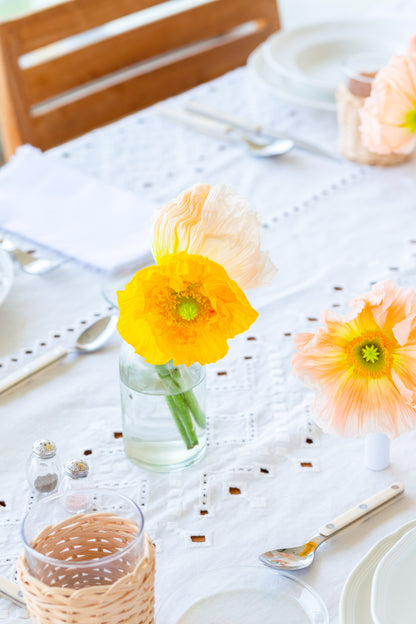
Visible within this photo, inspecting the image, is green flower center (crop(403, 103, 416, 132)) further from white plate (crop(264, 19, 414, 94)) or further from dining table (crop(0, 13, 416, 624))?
white plate (crop(264, 19, 414, 94))

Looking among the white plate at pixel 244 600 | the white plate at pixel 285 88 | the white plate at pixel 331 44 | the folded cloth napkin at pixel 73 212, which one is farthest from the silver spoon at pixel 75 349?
the white plate at pixel 331 44

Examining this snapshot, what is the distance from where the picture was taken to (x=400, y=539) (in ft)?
2.08

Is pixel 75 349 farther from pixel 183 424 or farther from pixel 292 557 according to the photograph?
pixel 292 557

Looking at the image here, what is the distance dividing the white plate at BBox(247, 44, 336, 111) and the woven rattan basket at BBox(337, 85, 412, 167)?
88mm

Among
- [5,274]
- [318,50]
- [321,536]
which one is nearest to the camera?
[321,536]

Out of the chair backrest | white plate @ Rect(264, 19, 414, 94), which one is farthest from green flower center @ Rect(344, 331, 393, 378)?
the chair backrest

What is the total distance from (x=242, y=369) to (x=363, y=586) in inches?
12.4

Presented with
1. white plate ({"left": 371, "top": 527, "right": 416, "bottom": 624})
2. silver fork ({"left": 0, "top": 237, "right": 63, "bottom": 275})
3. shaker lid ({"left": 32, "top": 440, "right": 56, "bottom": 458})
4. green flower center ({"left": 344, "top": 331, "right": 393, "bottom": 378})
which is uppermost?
green flower center ({"left": 344, "top": 331, "right": 393, "bottom": 378})

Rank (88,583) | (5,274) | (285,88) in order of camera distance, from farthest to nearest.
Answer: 1. (285,88)
2. (5,274)
3. (88,583)

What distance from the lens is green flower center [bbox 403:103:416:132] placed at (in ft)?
2.81

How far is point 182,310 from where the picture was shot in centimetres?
58

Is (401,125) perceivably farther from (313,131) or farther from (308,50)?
(308,50)

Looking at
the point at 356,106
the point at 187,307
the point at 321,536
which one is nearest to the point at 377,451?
the point at 321,536

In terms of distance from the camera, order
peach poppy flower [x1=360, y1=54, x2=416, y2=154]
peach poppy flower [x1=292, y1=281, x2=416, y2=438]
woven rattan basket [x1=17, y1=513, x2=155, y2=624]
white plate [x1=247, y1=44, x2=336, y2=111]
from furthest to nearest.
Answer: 1. white plate [x1=247, y1=44, x2=336, y2=111]
2. peach poppy flower [x1=360, y1=54, x2=416, y2=154]
3. peach poppy flower [x1=292, y1=281, x2=416, y2=438]
4. woven rattan basket [x1=17, y1=513, x2=155, y2=624]
